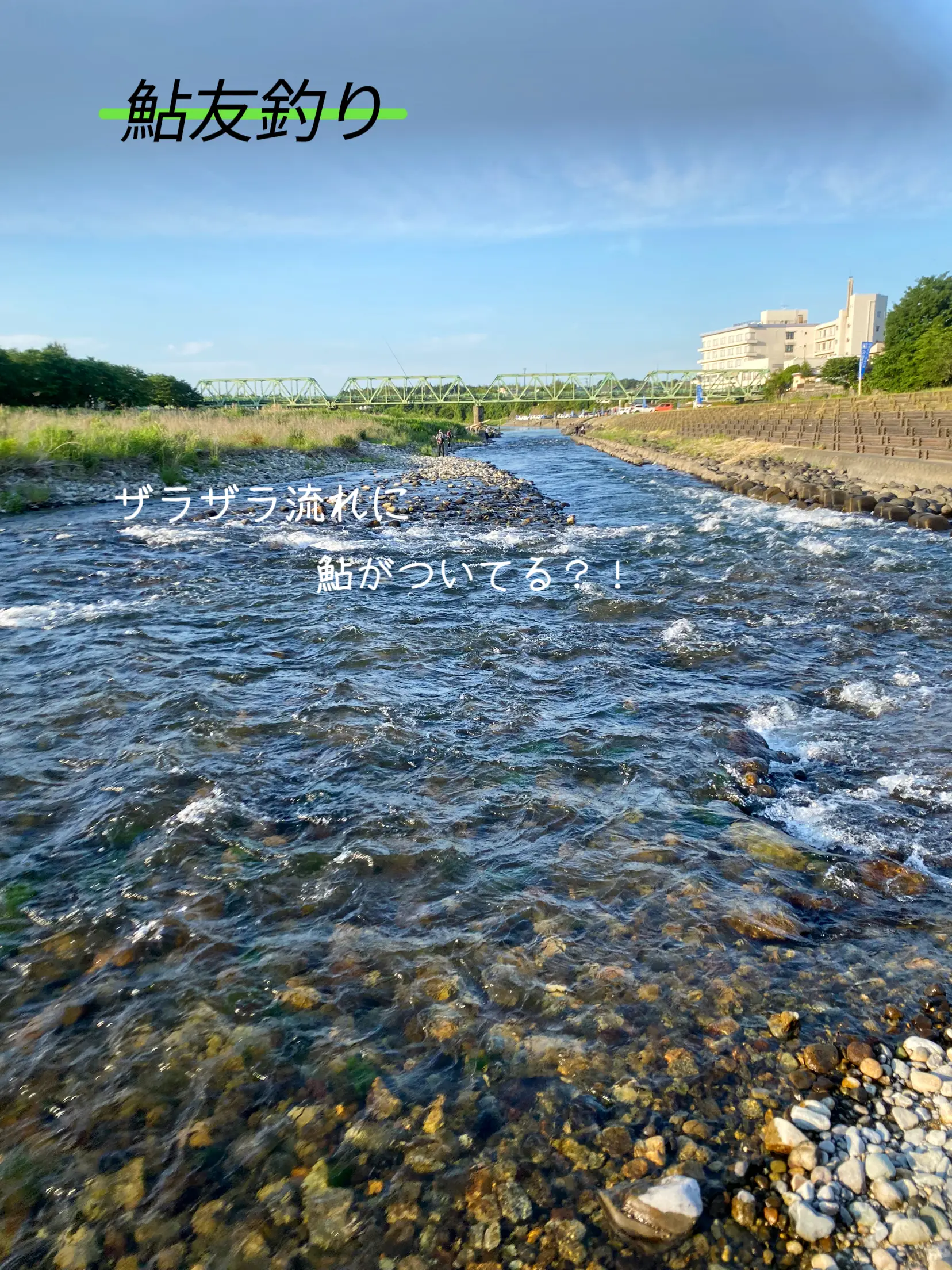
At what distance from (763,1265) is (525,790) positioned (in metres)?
3.12

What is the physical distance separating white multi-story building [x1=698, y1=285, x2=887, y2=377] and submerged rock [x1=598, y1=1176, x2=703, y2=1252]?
452ft

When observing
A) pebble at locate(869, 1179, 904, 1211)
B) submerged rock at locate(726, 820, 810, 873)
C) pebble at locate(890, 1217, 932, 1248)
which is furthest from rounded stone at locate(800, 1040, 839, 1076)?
submerged rock at locate(726, 820, 810, 873)

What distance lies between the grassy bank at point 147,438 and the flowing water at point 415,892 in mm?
14430

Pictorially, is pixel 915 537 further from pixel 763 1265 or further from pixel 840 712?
pixel 763 1265

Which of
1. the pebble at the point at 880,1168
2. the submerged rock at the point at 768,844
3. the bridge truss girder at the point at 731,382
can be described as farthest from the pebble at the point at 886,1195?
the bridge truss girder at the point at 731,382

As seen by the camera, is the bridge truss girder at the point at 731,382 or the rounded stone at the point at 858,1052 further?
the bridge truss girder at the point at 731,382

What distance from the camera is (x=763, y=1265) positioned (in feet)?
7.26

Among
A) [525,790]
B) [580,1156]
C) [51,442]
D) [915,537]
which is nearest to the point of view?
[580,1156]

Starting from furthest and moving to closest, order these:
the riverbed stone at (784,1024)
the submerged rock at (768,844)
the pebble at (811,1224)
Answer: the submerged rock at (768,844) → the riverbed stone at (784,1024) → the pebble at (811,1224)

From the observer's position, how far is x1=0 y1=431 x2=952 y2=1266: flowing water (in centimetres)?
270

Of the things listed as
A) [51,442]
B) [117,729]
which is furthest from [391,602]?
[51,442]

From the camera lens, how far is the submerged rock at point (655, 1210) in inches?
90.5

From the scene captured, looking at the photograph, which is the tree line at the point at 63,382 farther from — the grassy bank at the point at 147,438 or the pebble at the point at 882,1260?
the pebble at the point at 882,1260

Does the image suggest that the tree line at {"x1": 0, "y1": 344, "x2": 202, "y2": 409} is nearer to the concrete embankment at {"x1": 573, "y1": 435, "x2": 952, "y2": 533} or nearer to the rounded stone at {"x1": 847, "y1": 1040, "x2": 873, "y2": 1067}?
the concrete embankment at {"x1": 573, "y1": 435, "x2": 952, "y2": 533}
